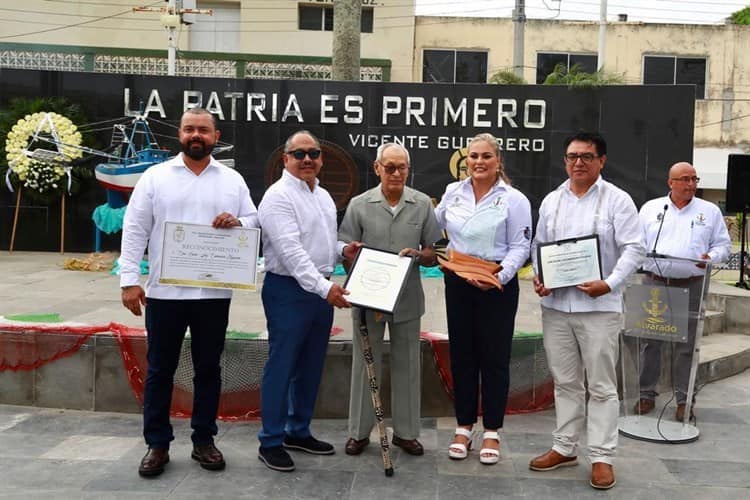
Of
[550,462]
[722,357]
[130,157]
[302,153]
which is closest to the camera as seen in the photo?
[302,153]

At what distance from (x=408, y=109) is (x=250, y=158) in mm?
2349

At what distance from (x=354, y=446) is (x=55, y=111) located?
29.2 feet

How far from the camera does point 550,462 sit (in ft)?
13.7

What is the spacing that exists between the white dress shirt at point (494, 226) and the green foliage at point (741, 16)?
30736 millimetres

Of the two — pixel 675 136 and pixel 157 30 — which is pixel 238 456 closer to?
pixel 675 136

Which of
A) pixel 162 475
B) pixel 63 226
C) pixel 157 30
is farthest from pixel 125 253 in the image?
pixel 157 30

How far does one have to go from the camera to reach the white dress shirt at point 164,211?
12.8 ft

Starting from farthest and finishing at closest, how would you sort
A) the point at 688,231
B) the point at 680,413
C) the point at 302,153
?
1. the point at 688,231
2. the point at 680,413
3. the point at 302,153

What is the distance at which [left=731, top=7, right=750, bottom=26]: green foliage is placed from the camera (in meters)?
30.7

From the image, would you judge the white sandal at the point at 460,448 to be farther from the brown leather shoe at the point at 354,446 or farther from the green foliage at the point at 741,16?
the green foliage at the point at 741,16

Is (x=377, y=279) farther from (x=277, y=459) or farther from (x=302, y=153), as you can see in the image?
(x=277, y=459)

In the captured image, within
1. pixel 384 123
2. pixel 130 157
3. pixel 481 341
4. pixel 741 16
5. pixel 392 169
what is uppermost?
pixel 741 16

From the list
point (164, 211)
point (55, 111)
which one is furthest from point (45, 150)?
point (164, 211)

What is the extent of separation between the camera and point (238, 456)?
4.32 m
